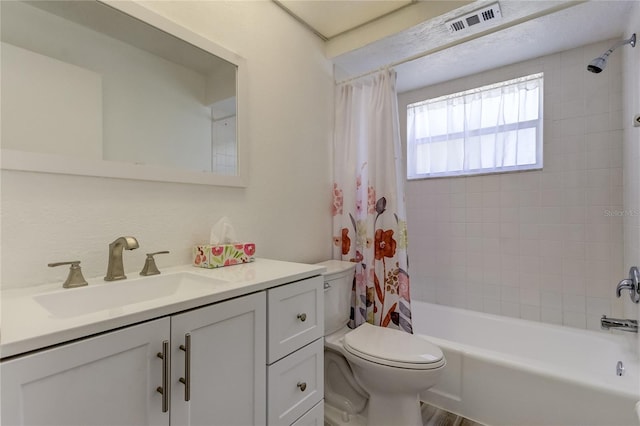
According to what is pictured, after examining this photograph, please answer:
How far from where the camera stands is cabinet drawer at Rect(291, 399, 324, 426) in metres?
1.11

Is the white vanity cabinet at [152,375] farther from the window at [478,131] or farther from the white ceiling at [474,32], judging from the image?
the window at [478,131]

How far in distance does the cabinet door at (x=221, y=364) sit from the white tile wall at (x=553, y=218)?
1971 millimetres

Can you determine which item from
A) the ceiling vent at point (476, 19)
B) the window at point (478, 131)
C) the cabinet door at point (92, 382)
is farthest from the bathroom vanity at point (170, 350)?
the window at point (478, 131)

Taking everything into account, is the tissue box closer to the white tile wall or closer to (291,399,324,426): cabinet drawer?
(291,399,324,426): cabinet drawer

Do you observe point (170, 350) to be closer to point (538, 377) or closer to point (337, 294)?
point (337, 294)

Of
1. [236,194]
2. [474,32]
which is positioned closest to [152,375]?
[236,194]

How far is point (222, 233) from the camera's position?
132 centimetres

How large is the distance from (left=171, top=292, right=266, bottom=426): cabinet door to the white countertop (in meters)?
0.03

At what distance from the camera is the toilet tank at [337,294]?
1.66 meters

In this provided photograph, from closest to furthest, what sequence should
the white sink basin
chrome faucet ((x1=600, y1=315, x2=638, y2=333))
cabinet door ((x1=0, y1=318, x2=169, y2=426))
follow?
cabinet door ((x1=0, y1=318, x2=169, y2=426)) → the white sink basin → chrome faucet ((x1=600, y1=315, x2=638, y2=333))

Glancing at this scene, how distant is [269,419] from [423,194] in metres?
2.11

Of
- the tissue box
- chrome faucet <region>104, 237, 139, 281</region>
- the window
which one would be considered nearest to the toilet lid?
the tissue box

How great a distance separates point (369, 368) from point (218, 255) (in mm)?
875

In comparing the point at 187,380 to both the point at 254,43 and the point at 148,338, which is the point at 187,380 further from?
the point at 254,43
